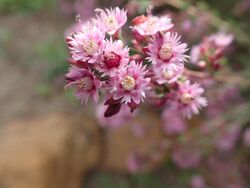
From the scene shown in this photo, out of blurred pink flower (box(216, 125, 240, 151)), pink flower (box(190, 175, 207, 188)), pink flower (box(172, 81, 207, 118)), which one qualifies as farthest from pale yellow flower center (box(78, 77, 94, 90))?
pink flower (box(190, 175, 207, 188))

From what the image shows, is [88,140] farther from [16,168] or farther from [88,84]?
[88,84]

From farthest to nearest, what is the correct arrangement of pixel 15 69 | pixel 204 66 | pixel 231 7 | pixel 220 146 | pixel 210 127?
1. pixel 15 69
2. pixel 231 7
3. pixel 220 146
4. pixel 210 127
5. pixel 204 66

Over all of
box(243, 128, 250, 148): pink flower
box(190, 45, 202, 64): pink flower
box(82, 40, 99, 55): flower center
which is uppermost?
box(243, 128, 250, 148): pink flower

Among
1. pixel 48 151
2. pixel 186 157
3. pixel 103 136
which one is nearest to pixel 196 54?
pixel 186 157

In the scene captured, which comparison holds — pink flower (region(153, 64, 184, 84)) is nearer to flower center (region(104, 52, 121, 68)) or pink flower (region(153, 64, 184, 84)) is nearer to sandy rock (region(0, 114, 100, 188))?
flower center (region(104, 52, 121, 68))

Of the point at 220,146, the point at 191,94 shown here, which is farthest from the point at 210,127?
the point at 191,94

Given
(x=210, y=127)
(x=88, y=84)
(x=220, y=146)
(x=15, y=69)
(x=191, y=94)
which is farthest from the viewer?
(x=15, y=69)
